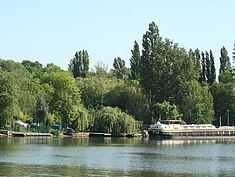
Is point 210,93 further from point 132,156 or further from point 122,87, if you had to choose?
point 132,156

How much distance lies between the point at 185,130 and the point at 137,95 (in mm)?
14060

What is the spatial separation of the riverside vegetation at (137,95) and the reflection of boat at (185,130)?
112 inches

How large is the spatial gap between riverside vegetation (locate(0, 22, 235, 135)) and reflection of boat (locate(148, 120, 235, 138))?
285 centimetres

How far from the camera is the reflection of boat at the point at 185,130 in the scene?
354ft

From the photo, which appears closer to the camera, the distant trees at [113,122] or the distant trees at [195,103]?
the distant trees at [113,122]

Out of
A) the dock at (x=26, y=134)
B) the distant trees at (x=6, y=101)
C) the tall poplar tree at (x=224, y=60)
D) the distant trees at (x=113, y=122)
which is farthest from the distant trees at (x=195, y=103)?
the distant trees at (x=6, y=101)

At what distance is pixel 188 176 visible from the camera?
4075 centimetres

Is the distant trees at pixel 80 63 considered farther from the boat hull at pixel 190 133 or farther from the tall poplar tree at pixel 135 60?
the boat hull at pixel 190 133

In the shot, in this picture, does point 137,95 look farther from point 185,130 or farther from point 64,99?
point 64,99

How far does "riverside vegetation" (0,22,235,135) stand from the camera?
342 ft

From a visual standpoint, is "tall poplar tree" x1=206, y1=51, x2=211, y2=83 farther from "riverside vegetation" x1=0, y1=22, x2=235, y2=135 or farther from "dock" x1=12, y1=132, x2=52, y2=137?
"dock" x1=12, y1=132, x2=52, y2=137

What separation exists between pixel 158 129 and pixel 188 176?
66814mm

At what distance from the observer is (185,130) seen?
110m

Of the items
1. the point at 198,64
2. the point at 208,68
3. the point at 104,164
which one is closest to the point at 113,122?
the point at 198,64
